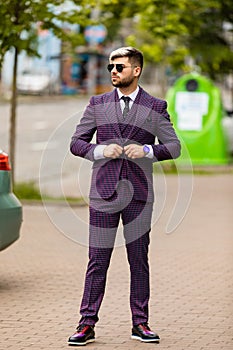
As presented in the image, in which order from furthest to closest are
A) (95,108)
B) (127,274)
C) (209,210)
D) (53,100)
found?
(53,100) → (209,210) → (127,274) → (95,108)

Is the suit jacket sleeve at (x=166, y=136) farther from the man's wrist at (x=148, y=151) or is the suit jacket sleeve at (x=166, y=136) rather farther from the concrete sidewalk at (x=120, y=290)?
the concrete sidewalk at (x=120, y=290)

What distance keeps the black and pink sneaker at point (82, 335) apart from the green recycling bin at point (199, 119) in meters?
17.5

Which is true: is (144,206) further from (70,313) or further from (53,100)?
(53,100)

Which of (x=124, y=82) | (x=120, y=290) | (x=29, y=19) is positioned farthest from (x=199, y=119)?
(x=124, y=82)

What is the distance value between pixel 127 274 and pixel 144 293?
3.13 meters

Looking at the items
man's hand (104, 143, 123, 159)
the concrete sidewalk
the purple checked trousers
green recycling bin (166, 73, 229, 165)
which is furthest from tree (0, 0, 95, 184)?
green recycling bin (166, 73, 229, 165)

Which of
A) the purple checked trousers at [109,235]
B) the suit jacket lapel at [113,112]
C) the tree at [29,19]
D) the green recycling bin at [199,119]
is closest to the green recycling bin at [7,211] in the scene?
the purple checked trousers at [109,235]

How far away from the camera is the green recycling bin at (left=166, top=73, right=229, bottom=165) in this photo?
2502 centimetres

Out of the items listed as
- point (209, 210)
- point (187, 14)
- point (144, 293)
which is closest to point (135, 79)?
point (144, 293)

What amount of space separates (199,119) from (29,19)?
33.5 feet

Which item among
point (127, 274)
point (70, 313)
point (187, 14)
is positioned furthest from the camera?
point (187, 14)

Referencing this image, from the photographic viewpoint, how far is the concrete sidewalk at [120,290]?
761 cm

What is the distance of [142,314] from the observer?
7418 mm

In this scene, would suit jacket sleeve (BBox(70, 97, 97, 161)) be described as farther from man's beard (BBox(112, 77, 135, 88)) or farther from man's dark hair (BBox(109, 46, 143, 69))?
man's dark hair (BBox(109, 46, 143, 69))
